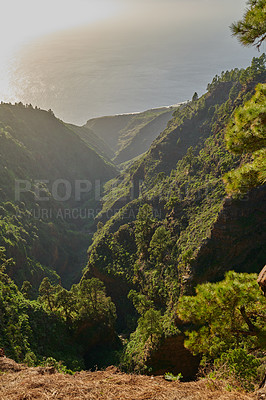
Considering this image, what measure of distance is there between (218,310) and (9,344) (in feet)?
91.9

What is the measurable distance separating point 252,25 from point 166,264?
40022 millimetres

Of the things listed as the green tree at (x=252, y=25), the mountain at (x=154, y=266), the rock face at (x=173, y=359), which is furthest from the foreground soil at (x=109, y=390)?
the rock face at (x=173, y=359)

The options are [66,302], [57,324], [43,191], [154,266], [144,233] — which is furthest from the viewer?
[43,191]

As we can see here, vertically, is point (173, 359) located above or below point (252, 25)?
below

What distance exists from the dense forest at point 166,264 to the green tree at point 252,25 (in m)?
0.04

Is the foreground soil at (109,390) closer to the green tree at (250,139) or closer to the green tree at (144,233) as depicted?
the green tree at (250,139)

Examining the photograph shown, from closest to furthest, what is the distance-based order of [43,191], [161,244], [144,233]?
[161,244]
[144,233]
[43,191]

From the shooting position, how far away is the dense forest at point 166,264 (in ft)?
31.5

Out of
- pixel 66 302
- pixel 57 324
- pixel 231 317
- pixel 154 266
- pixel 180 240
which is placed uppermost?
pixel 231 317

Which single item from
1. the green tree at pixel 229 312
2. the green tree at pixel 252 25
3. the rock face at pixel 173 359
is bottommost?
the rock face at pixel 173 359

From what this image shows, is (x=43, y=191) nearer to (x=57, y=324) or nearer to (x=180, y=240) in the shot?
(x=57, y=324)

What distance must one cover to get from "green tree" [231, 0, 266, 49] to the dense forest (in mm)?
45

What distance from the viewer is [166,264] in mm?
43812

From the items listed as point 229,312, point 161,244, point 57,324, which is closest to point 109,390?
point 229,312
